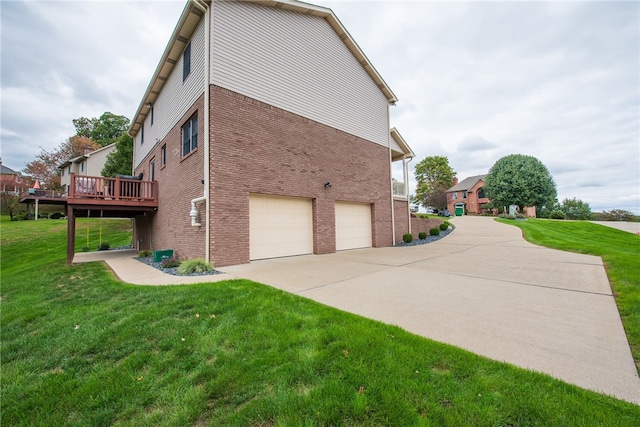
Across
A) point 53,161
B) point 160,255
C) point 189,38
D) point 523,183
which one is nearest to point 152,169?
point 160,255

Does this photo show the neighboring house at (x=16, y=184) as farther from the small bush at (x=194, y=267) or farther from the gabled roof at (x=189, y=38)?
the small bush at (x=194, y=267)

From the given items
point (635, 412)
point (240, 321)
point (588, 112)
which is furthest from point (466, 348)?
point (588, 112)

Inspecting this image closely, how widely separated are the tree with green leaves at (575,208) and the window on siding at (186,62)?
4436 centimetres

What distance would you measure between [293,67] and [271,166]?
411 cm

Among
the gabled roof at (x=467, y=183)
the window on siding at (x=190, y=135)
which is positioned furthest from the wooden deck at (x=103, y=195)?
the gabled roof at (x=467, y=183)

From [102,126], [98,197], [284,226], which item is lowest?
[284,226]

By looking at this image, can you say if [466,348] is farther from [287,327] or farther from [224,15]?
[224,15]

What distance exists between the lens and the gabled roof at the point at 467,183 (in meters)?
41.4

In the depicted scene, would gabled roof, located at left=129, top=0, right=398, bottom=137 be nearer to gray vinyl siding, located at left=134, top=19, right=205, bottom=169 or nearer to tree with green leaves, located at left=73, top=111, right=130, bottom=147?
gray vinyl siding, located at left=134, top=19, right=205, bottom=169

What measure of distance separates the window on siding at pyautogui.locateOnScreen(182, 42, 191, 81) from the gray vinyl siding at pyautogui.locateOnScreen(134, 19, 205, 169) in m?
0.26

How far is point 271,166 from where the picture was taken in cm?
867

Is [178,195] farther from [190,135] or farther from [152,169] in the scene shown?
[152,169]

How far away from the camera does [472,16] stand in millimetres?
9352

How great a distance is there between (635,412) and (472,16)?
12.0 meters
